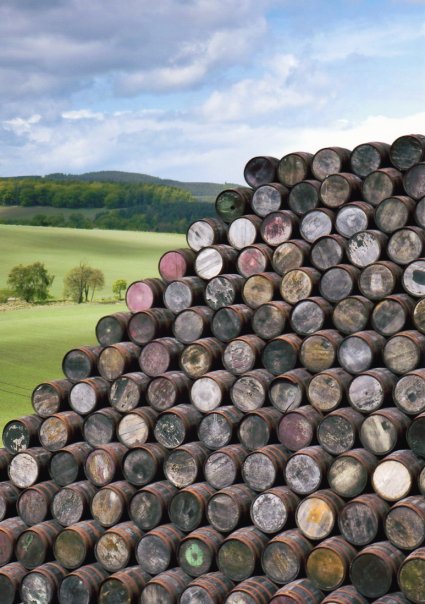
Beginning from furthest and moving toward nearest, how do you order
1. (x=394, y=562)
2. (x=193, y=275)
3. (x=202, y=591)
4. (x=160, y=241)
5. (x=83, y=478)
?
(x=160, y=241)
(x=193, y=275)
(x=83, y=478)
(x=202, y=591)
(x=394, y=562)

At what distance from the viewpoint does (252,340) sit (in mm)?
9539

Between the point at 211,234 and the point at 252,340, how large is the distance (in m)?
1.72

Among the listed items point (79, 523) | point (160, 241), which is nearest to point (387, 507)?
point (79, 523)

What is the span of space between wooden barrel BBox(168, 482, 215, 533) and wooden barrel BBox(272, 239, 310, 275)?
253 centimetres

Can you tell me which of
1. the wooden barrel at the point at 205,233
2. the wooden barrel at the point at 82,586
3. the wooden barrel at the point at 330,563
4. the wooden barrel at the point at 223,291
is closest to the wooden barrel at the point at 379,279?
the wooden barrel at the point at 223,291

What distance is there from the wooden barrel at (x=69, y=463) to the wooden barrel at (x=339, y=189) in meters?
3.85

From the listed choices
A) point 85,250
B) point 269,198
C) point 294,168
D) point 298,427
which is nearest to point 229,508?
point 298,427

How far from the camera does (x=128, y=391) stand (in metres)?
9.95

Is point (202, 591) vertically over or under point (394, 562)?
under

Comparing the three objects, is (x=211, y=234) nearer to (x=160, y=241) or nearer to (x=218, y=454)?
(x=218, y=454)

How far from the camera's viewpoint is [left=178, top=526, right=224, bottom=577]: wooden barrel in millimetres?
8875

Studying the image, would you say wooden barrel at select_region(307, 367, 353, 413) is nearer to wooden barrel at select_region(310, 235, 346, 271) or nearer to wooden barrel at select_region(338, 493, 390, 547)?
wooden barrel at select_region(338, 493, 390, 547)

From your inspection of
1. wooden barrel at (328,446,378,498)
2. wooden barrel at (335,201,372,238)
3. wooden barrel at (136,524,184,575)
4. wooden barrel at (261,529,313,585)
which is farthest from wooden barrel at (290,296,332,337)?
wooden barrel at (136,524,184,575)

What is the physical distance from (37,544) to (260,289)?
371cm
